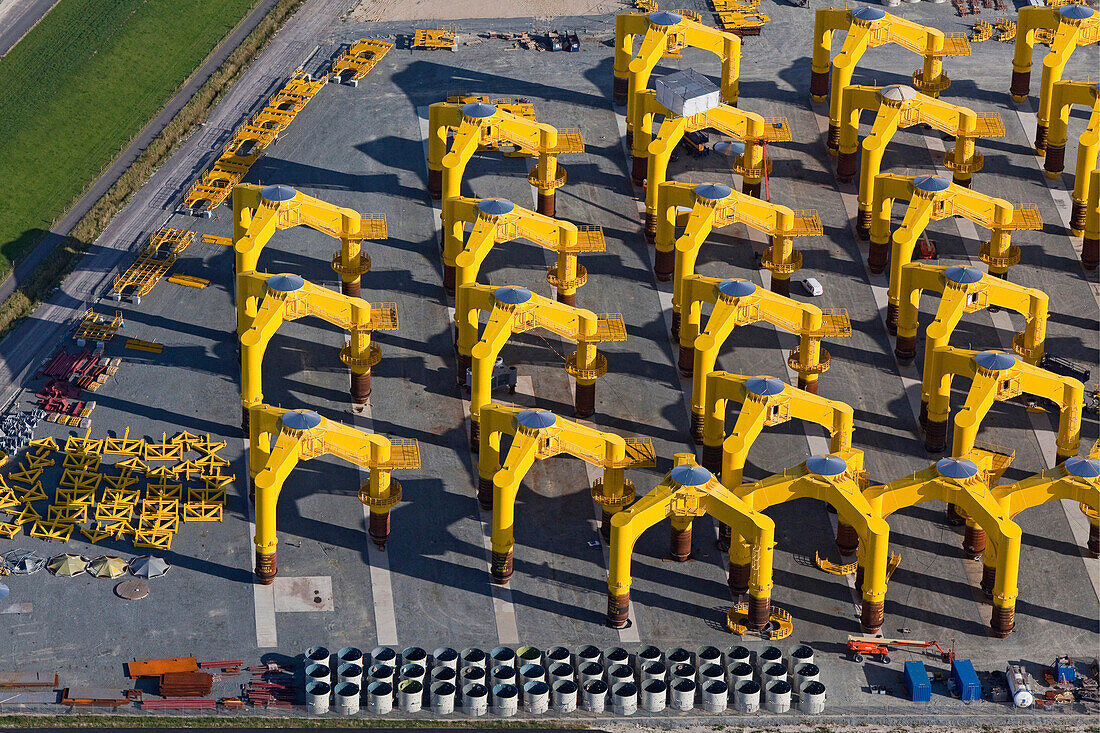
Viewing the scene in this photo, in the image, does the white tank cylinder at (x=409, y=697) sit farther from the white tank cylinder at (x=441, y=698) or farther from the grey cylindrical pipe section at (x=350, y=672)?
the grey cylindrical pipe section at (x=350, y=672)

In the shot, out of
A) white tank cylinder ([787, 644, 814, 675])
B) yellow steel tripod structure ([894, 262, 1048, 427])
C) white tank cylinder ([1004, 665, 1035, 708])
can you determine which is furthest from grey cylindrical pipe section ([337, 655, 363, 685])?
yellow steel tripod structure ([894, 262, 1048, 427])

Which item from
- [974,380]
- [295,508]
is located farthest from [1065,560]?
[295,508]

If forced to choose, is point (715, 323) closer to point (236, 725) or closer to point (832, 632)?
point (832, 632)

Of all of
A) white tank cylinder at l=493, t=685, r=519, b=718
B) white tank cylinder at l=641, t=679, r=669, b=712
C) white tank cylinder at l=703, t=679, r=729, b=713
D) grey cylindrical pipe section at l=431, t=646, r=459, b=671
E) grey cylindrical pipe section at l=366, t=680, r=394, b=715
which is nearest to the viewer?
grey cylindrical pipe section at l=366, t=680, r=394, b=715

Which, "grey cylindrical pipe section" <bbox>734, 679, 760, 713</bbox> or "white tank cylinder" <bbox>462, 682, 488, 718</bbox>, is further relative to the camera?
"grey cylindrical pipe section" <bbox>734, 679, 760, 713</bbox>

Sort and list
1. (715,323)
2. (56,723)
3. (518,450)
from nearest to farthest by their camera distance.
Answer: (56,723) < (518,450) < (715,323)

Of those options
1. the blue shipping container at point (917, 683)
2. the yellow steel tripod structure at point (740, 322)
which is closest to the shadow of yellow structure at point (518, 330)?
the yellow steel tripod structure at point (740, 322)

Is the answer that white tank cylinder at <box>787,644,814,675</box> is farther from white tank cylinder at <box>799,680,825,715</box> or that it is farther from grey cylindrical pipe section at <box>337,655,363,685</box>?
grey cylindrical pipe section at <box>337,655,363,685</box>
